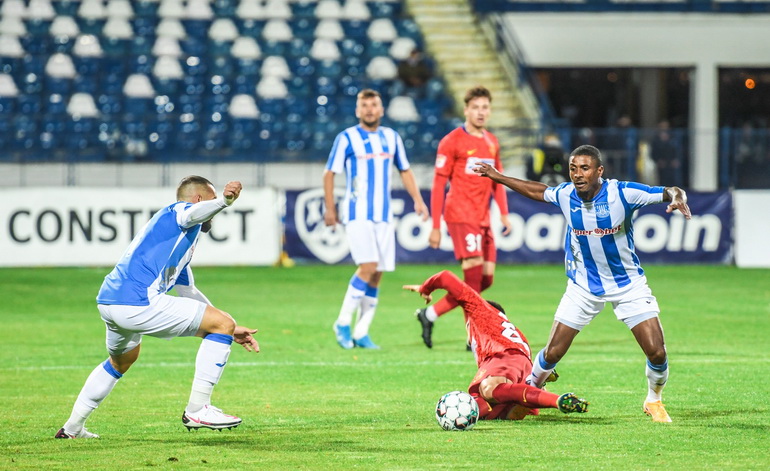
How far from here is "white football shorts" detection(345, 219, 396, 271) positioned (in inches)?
452

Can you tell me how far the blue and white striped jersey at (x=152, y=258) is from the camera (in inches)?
270

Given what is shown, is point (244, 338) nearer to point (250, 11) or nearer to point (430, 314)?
point (430, 314)

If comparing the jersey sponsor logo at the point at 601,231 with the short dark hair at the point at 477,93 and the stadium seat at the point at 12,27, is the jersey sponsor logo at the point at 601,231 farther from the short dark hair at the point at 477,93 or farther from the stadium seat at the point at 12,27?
the stadium seat at the point at 12,27

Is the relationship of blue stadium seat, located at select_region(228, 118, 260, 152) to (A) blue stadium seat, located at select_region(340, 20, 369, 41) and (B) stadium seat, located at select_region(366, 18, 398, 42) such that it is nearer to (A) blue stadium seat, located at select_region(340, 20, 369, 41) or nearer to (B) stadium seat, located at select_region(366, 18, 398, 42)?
(A) blue stadium seat, located at select_region(340, 20, 369, 41)

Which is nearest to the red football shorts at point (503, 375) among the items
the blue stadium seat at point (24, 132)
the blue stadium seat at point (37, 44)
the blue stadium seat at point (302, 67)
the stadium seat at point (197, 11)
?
the blue stadium seat at point (24, 132)

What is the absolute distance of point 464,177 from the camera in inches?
447

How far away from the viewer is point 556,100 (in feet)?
102

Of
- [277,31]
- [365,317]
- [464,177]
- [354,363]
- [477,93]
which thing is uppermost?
[277,31]

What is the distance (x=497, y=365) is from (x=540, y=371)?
0.87 feet

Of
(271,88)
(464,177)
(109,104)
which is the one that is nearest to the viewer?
(464,177)

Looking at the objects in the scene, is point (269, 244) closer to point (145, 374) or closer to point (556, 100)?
point (145, 374)

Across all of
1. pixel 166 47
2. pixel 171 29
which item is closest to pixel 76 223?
pixel 166 47

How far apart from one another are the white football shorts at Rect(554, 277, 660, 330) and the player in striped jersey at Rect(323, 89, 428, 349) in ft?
13.2

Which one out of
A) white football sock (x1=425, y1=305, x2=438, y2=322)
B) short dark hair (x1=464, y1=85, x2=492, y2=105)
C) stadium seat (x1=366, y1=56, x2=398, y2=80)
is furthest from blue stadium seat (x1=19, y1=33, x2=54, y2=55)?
white football sock (x1=425, y1=305, x2=438, y2=322)
